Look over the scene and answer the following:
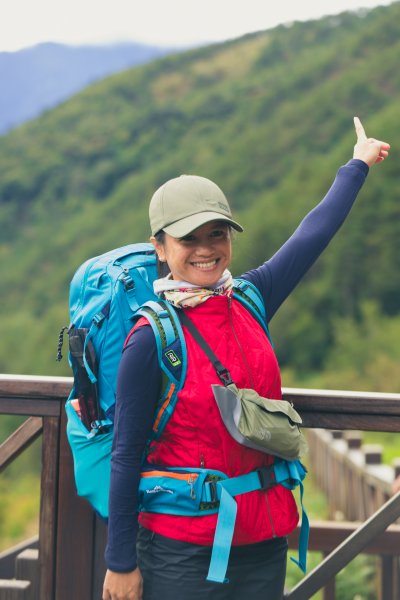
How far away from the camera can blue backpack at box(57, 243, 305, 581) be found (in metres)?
2.08

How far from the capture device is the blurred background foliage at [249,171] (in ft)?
166

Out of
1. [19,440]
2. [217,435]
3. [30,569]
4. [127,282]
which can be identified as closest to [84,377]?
[127,282]

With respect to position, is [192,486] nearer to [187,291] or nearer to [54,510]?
[187,291]

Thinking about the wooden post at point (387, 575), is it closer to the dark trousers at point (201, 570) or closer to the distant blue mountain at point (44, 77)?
the dark trousers at point (201, 570)

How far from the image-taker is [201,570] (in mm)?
1988

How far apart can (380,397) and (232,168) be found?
72.7m

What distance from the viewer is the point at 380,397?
244 centimetres

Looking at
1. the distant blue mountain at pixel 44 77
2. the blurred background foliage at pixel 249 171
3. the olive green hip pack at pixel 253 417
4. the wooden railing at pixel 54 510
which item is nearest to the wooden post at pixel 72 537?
the wooden railing at pixel 54 510

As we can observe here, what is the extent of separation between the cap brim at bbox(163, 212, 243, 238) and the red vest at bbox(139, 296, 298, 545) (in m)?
0.17

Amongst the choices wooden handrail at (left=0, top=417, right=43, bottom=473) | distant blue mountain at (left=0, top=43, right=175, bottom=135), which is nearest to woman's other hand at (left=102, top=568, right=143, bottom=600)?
wooden handrail at (left=0, top=417, right=43, bottom=473)

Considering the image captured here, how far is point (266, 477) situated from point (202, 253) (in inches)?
20.0

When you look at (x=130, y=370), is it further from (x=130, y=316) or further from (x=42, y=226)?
(x=42, y=226)

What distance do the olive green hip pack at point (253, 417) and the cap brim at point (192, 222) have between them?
0.58 feet

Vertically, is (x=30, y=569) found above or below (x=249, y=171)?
below
